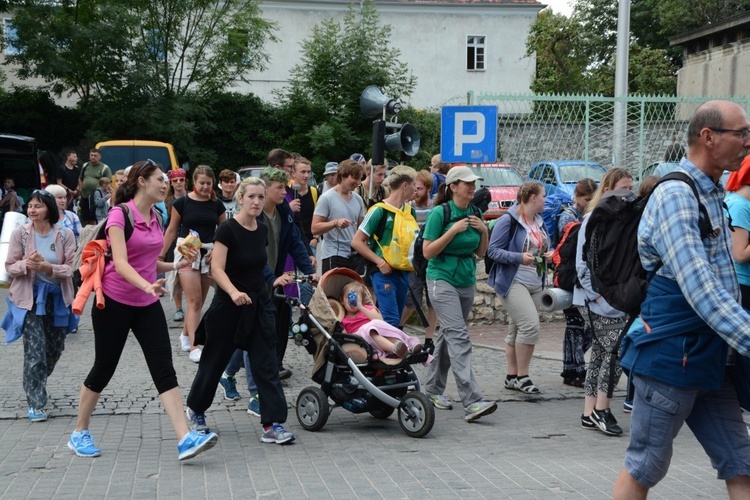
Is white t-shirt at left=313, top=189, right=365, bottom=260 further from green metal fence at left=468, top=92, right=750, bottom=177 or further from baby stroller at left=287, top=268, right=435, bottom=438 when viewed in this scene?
green metal fence at left=468, top=92, right=750, bottom=177

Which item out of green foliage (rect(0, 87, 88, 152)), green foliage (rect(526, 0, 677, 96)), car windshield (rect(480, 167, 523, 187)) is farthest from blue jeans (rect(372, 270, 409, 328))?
green foliage (rect(526, 0, 677, 96))

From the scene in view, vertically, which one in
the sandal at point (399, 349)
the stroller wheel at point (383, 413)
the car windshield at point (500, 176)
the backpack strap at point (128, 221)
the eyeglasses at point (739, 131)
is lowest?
the stroller wheel at point (383, 413)

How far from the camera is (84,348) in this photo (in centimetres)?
1091

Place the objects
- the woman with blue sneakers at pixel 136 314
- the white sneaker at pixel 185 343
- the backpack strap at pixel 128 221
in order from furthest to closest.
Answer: the white sneaker at pixel 185 343 → the backpack strap at pixel 128 221 → the woman with blue sneakers at pixel 136 314

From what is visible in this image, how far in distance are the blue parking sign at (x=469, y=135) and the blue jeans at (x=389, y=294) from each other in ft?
11.1

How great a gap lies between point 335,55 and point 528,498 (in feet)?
88.7

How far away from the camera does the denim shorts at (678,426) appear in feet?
12.8

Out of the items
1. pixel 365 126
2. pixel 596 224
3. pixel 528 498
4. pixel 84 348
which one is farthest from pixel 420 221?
pixel 365 126

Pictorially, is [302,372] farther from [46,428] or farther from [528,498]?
[528,498]

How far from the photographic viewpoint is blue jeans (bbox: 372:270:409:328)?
866 centimetres

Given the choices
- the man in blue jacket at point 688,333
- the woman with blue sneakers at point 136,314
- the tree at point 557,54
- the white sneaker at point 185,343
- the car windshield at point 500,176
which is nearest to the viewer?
the man in blue jacket at point 688,333

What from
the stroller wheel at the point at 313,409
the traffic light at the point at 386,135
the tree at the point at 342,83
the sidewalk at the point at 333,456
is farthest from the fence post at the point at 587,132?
the tree at the point at 342,83

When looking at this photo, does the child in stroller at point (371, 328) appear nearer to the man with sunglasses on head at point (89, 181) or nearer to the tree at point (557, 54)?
the man with sunglasses on head at point (89, 181)

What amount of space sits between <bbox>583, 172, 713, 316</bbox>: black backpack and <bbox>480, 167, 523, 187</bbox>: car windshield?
33.2 ft
